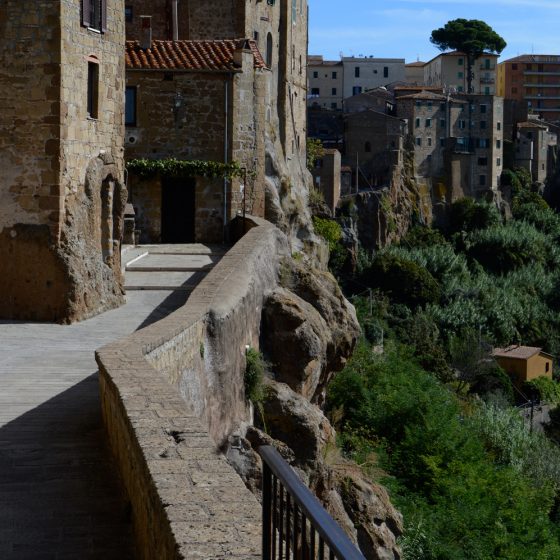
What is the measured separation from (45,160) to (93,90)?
217 centimetres

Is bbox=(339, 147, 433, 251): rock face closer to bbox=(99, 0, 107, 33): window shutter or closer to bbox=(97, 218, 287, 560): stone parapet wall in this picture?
bbox=(99, 0, 107, 33): window shutter

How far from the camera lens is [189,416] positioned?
7.94 m

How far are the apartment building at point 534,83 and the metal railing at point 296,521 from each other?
6184 inches

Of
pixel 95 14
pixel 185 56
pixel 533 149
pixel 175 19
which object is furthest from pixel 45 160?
pixel 533 149

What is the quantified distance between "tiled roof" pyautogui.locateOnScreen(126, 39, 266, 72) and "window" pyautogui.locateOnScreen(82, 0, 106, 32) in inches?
402

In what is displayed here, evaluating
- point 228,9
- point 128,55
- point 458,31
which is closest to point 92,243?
point 128,55

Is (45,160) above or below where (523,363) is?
above

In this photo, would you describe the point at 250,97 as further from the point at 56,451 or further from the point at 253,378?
the point at 56,451

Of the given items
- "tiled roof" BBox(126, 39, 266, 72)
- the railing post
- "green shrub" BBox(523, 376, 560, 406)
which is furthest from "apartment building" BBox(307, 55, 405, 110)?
the railing post

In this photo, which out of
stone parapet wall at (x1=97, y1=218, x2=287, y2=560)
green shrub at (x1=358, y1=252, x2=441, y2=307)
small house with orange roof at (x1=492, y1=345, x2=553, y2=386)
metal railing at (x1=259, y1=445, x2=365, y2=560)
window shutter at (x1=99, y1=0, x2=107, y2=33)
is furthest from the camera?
green shrub at (x1=358, y1=252, x2=441, y2=307)

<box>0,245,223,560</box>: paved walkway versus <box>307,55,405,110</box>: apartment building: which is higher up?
<box>307,55,405,110</box>: apartment building

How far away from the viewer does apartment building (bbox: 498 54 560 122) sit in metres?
157

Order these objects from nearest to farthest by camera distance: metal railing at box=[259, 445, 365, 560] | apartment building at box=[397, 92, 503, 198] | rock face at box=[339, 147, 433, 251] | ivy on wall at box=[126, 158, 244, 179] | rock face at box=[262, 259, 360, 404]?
1. metal railing at box=[259, 445, 365, 560]
2. rock face at box=[262, 259, 360, 404]
3. ivy on wall at box=[126, 158, 244, 179]
4. rock face at box=[339, 147, 433, 251]
5. apartment building at box=[397, 92, 503, 198]

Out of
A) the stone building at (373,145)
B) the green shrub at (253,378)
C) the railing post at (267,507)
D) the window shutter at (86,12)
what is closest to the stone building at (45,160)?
the window shutter at (86,12)
